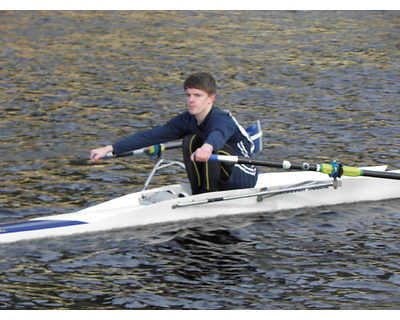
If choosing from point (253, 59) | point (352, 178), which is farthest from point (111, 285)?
point (253, 59)

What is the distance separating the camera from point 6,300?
929 centimetres

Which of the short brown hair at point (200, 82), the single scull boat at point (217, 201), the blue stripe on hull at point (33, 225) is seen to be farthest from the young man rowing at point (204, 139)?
the blue stripe on hull at point (33, 225)

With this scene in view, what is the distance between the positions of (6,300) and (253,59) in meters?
17.1

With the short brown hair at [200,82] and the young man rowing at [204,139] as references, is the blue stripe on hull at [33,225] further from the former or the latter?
the short brown hair at [200,82]

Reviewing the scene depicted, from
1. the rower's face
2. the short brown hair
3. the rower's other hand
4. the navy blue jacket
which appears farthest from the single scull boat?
the short brown hair

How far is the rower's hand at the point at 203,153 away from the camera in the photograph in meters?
10.8

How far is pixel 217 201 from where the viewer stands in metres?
12.1

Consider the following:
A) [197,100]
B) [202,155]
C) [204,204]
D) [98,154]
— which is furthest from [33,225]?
[197,100]

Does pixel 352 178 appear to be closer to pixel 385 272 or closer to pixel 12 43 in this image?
pixel 385 272

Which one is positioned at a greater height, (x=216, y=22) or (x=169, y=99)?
(x=216, y=22)

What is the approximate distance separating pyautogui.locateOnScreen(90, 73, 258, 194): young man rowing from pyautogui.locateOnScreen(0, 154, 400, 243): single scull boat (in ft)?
0.60

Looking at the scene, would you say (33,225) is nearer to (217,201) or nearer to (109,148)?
(109,148)

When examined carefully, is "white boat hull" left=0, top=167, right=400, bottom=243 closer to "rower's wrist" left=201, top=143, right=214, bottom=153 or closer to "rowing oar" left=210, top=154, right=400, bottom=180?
"rowing oar" left=210, top=154, right=400, bottom=180

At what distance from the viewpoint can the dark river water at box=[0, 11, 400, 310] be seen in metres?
9.84
